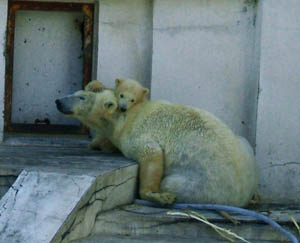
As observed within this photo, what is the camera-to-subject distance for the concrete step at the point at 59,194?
4.44m

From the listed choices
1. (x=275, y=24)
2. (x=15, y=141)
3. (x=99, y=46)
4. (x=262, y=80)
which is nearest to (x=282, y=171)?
(x=262, y=80)

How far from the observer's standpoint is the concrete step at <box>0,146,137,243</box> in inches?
175

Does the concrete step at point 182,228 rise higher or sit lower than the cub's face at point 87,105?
lower

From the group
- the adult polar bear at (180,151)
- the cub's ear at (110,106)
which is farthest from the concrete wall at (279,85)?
the cub's ear at (110,106)

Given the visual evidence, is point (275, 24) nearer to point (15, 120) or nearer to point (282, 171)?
point (282, 171)

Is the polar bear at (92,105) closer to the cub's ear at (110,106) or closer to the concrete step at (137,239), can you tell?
the cub's ear at (110,106)

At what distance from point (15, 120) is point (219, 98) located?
200 cm

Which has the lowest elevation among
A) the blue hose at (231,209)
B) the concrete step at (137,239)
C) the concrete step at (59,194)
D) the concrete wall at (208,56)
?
the concrete step at (137,239)

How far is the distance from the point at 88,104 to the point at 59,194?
1.36m

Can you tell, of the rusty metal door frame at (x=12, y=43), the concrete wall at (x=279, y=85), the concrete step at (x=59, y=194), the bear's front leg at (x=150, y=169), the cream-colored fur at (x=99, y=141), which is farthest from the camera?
the rusty metal door frame at (x=12, y=43)

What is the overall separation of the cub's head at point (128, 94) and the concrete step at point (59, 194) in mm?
435

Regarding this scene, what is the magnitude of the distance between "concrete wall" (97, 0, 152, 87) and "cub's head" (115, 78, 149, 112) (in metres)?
0.79

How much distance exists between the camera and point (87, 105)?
5.91 meters

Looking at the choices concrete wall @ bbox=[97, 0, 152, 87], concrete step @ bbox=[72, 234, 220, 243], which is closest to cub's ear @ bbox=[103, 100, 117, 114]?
concrete wall @ bbox=[97, 0, 152, 87]
